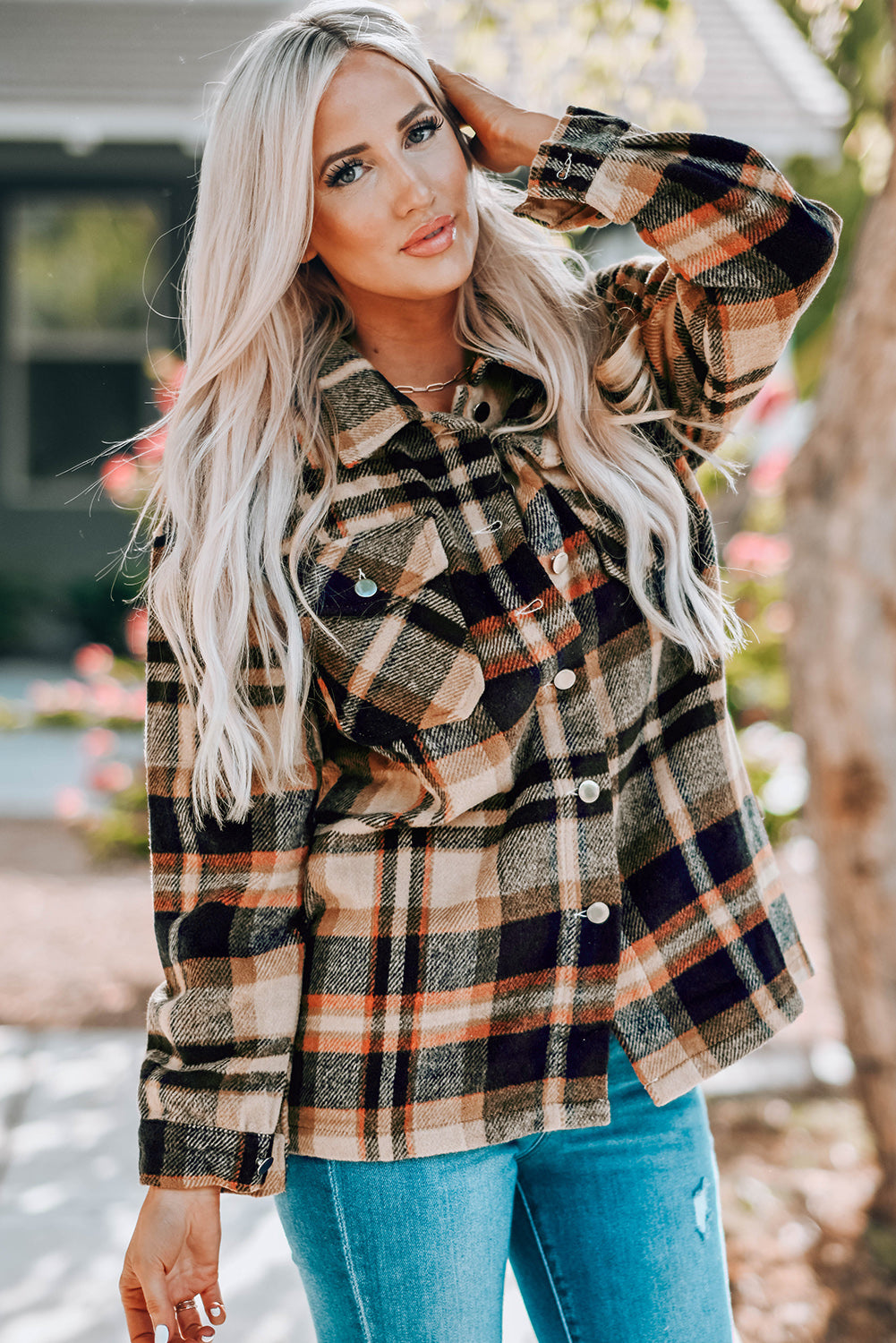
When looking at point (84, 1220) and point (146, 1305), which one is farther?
point (84, 1220)

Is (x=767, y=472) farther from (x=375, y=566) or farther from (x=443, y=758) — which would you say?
(x=443, y=758)

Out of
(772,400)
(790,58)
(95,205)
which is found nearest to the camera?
(772,400)

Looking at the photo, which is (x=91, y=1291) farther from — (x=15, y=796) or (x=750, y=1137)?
(x=15, y=796)

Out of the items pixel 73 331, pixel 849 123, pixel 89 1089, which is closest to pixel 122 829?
pixel 89 1089

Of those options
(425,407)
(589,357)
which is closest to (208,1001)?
(425,407)

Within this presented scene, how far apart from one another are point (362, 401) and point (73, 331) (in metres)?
8.84

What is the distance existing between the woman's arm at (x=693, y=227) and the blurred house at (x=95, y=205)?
Answer: 6.15m

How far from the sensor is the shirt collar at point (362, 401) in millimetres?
1628

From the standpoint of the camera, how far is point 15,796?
254 inches

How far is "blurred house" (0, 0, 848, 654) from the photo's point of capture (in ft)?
25.6

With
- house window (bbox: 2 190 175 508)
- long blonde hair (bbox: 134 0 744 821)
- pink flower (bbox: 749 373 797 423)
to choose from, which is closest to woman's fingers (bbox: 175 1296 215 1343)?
long blonde hair (bbox: 134 0 744 821)

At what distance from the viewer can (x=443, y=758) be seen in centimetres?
149

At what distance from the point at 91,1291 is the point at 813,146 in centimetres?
732

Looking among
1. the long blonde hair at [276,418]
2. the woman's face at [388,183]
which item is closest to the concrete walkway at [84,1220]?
the long blonde hair at [276,418]
